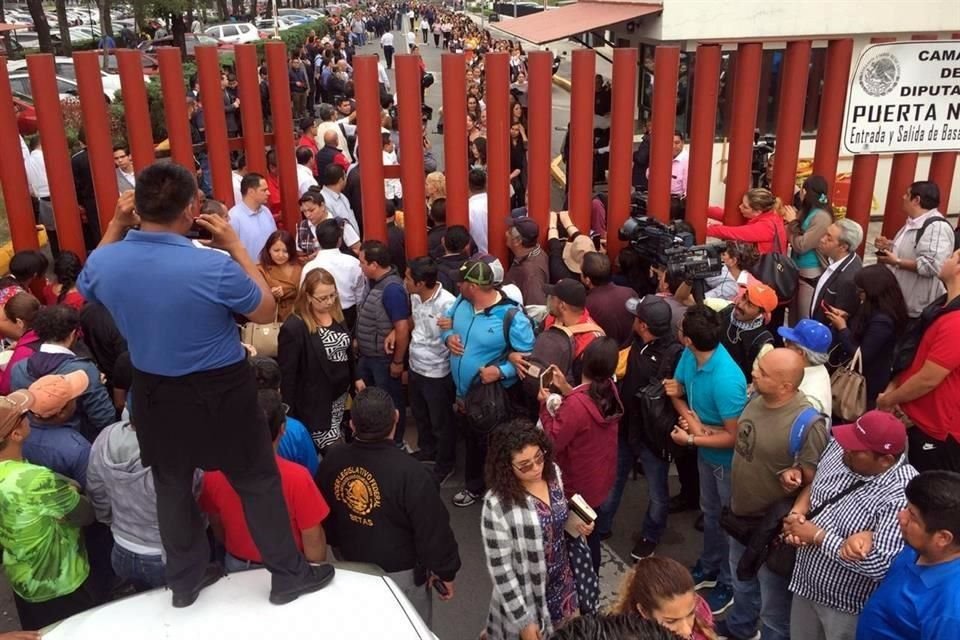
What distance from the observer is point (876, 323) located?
462 cm

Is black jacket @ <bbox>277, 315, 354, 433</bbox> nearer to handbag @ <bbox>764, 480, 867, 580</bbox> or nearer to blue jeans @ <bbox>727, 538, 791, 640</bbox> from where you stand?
blue jeans @ <bbox>727, 538, 791, 640</bbox>

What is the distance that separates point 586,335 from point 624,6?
27.0 feet

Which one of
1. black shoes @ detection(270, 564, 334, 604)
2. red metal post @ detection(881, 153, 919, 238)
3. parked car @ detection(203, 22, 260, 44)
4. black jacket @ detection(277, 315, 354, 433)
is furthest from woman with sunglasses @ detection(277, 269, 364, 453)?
parked car @ detection(203, 22, 260, 44)

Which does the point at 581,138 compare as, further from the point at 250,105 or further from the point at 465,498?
the point at 465,498

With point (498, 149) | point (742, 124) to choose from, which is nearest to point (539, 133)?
point (498, 149)

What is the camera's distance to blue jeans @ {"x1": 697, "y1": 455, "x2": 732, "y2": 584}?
416cm

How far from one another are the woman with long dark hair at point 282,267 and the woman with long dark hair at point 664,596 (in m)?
3.46

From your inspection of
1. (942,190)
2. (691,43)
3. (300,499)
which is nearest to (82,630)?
(300,499)

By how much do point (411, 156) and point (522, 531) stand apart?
3391 millimetres

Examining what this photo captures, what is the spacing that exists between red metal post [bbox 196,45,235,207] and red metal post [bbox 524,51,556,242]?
2.20 meters

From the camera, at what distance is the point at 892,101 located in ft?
19.1

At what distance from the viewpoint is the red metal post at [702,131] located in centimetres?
596

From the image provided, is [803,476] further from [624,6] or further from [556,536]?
[624,6]

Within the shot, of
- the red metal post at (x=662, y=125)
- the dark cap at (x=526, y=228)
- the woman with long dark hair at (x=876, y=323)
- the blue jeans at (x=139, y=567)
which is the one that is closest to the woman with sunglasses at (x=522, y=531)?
the blue jeans at (x=139, y=567)
